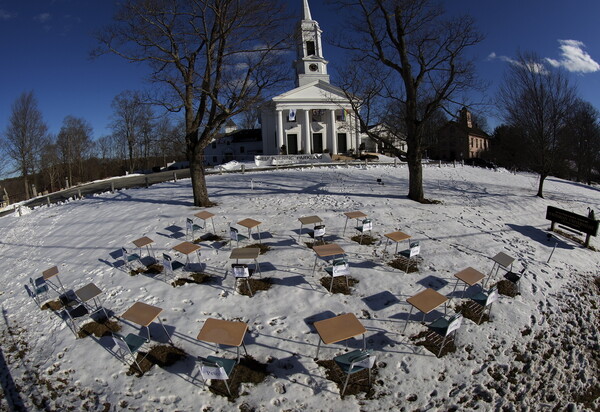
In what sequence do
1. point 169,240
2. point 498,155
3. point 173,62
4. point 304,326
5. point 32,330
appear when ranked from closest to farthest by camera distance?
point 304,326, point 32,330, point 169,240, point 173,62, point 498,155

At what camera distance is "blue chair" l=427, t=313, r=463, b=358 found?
570cm

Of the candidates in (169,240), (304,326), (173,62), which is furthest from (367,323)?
(173,62)

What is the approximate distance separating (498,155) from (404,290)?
185 ft

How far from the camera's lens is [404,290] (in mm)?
7711

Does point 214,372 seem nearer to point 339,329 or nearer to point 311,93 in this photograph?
point 339,329

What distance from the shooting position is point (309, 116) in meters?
45.3

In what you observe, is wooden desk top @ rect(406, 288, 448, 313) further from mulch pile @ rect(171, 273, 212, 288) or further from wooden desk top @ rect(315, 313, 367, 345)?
mulch pile @ rect(171, 273, 212, 288)

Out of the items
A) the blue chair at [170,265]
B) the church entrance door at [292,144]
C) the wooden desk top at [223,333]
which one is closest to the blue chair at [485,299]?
the wooden desk top at [223,333]

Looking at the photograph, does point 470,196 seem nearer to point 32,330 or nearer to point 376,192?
point 376,192

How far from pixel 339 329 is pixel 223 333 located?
205 cm

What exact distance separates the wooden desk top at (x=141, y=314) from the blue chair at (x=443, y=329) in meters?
5.33

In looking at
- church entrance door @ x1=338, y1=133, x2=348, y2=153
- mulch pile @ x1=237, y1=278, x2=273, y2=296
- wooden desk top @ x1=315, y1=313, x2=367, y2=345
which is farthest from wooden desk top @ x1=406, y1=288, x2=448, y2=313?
church entrance door @ x1=338, y1=133, x2=348, y2=153

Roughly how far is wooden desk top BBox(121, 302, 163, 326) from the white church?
38219 mm

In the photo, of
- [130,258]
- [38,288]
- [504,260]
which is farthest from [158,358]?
[504,260]
